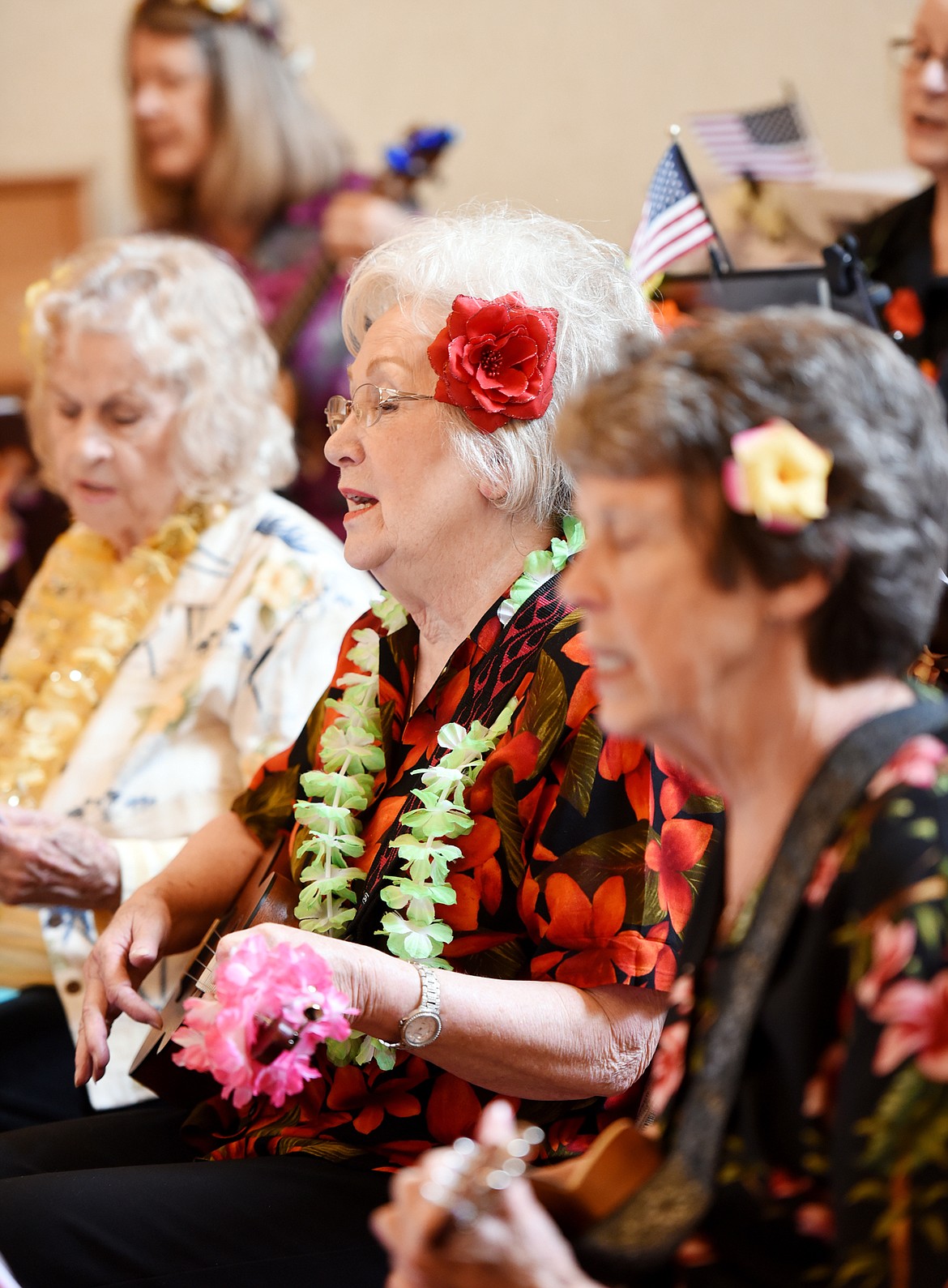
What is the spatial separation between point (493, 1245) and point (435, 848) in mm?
497

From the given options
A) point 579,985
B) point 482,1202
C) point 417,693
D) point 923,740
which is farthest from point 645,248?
point 482,1202

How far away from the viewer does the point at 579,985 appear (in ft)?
3.80

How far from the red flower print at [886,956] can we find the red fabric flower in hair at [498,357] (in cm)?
70

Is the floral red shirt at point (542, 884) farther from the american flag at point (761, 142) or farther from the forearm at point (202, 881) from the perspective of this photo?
the american flag at point (761, 142)

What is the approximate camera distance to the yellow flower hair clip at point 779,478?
30.2 inches

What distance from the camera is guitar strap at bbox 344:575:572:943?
4.27ft

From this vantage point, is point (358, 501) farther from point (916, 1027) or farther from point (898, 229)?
point (898, 229)

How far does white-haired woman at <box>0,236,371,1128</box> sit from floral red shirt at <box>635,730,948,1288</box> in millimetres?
1063

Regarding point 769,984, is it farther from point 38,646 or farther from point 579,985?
point 38,646

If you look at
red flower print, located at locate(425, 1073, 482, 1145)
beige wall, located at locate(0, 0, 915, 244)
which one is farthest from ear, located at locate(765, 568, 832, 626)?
beige wall, located at locate(0, 0, 915, 244)

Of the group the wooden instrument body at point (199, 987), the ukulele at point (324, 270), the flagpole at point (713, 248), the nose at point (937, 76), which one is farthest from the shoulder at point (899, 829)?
the ukulele at point (324, 270)

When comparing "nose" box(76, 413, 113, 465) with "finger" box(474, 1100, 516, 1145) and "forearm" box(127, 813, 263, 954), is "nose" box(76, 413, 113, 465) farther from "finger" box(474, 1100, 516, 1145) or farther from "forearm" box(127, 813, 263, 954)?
"finger" box(474, 1100, 516, 1145)

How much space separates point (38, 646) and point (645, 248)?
1116 millimetres

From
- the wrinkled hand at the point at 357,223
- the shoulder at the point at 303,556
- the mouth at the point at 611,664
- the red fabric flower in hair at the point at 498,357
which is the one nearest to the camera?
the mouth at the point at 611,664
